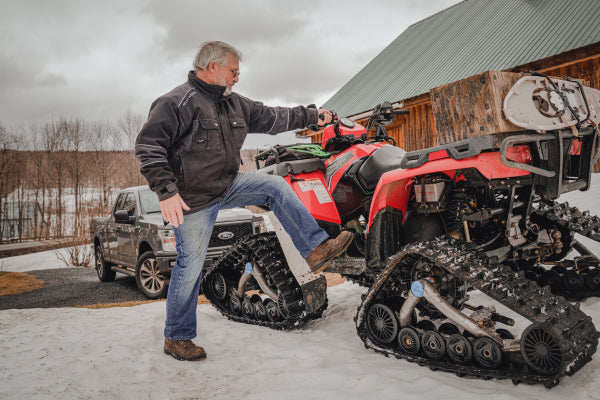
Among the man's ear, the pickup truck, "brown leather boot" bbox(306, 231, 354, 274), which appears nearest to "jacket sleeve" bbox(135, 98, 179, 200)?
the man's ear

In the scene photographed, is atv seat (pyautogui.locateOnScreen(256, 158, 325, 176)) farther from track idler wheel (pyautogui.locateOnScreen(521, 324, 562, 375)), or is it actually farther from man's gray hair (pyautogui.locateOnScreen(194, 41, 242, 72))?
track idler wheel (pyautogui.locateOnScreen(521, 324, 562, 375))

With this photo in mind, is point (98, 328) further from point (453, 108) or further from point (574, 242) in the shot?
point (574, 242)

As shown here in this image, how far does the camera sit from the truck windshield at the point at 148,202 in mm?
7566

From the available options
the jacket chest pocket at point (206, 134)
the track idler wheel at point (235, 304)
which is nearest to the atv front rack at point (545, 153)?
the jacket chest pocket at point (206, 134)

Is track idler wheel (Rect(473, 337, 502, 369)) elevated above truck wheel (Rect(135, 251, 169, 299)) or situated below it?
above

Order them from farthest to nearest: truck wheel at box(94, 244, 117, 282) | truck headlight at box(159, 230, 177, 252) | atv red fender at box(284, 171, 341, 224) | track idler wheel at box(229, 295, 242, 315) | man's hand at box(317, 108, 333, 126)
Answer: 1. truck wheel at box(94, 244, 117, 282)
2. truck headlight at box(159, 230, 177, 252)
3. track idler wheel at box(229, 295, 242, 315)
4. atv red fender at box(284, 171, 341, 224)
5. man's hand at box(317, 108, 333, 126)

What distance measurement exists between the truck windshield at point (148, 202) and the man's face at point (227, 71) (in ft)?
16.1

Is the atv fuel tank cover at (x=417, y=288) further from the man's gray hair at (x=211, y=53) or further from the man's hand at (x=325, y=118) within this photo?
the man's gray hair at (x=211, y=53)

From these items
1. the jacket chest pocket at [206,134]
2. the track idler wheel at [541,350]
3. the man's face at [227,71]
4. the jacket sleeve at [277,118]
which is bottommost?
the track idler wheel at [541,350]

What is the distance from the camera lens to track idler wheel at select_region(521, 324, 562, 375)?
7.40ft

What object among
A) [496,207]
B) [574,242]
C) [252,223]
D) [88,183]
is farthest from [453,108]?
[88,183]

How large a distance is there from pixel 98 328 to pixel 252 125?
237 cm

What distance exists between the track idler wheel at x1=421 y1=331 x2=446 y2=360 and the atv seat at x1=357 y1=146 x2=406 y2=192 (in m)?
1.39

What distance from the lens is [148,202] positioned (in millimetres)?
7723
